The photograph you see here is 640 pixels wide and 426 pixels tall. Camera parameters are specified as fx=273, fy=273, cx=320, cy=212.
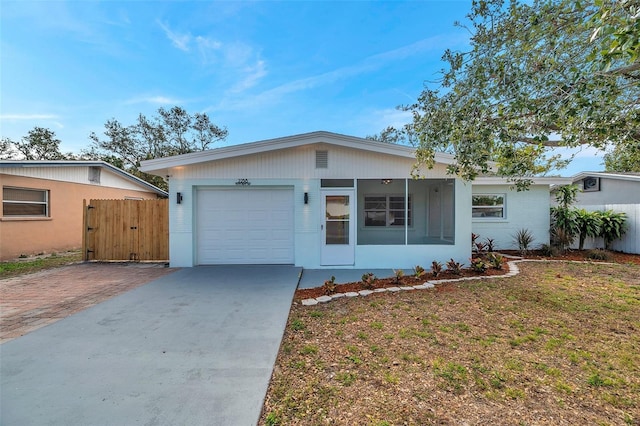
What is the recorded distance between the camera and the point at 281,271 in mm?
7035

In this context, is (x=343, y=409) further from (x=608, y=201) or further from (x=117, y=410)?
(x=608, y=201)

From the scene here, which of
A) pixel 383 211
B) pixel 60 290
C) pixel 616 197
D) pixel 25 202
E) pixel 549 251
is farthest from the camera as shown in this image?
pixel 616 197

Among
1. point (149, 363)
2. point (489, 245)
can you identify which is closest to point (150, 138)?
point (149, 363)

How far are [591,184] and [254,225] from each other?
17.5 meters

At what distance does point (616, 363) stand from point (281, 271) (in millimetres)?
5854

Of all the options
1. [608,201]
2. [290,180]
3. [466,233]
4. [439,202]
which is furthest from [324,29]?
[608,201]

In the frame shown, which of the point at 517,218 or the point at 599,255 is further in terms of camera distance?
the point at 517,218

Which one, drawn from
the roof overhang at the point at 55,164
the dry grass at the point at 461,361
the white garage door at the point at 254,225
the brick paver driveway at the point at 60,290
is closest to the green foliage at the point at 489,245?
the dry grass at the point at 461,361

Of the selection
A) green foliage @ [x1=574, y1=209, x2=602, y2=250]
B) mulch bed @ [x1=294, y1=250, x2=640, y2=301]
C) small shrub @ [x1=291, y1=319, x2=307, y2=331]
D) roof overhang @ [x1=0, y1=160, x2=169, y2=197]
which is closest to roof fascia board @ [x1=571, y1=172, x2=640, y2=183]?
green foliage @ [x1=574, y1=209, x2=602, y2=250]

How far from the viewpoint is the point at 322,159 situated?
24.4ft

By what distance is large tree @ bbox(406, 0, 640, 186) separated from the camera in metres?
3.42

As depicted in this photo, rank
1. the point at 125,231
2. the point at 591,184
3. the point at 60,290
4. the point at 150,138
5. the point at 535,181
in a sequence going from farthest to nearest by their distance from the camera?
the point at 150,138
the point at 591,184
the point at 535,181
the point at 125,231
the point at 60,290

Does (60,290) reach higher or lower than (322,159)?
lower

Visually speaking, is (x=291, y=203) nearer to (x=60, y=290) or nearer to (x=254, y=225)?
(x=254, y=225)
